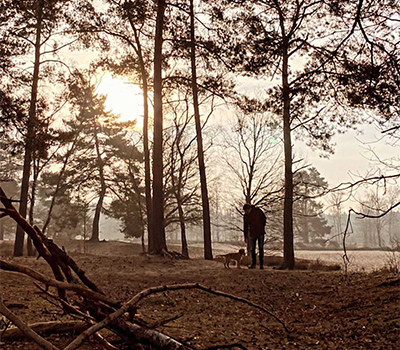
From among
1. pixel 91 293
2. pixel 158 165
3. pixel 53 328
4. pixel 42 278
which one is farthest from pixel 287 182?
pixel 42 278

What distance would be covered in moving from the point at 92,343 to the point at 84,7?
584 inches

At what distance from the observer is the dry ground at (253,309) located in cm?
365

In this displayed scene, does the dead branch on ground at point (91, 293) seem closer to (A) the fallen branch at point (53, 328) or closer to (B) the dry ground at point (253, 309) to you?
(B) the dry ground at point (253, 309)

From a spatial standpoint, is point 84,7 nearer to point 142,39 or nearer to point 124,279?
point 142,39

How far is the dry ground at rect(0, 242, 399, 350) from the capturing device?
365cm

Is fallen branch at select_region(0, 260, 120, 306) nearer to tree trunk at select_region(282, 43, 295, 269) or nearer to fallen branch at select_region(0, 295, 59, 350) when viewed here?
fallen branch at select_region(0, 295, 59, 350)

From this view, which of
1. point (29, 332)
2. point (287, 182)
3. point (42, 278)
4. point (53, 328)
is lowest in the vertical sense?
point (53, 328)

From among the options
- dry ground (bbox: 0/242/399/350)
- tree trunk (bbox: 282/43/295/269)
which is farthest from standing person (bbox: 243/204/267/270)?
tree trunk (bbox: 282/43/295/269)

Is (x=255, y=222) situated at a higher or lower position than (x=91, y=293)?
higher

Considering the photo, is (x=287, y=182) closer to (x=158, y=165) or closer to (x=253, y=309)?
(x=158, y=165)

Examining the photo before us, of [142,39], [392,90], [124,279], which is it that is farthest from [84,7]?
[392,90]

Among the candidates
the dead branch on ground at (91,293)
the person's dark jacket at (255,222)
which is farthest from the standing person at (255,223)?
the dead branch on ground at (91,293)

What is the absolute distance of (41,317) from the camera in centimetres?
390

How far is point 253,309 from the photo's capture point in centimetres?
552
